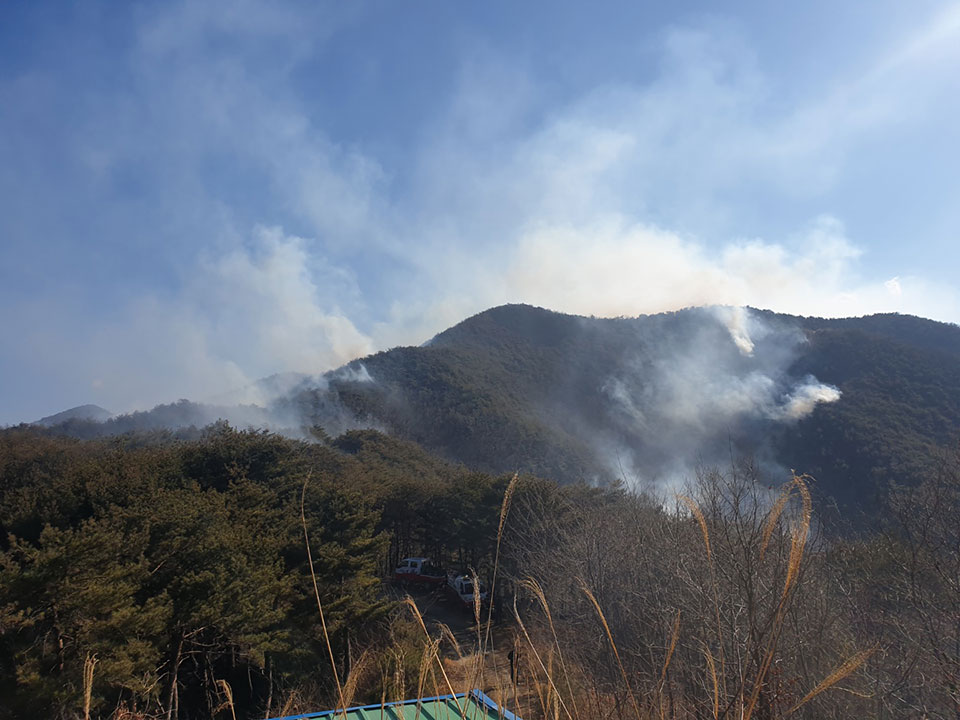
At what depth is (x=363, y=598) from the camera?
50.9 feet

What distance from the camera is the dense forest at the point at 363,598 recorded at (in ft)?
16.7

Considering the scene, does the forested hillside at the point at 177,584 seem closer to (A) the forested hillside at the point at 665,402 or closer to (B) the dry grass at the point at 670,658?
(B) the dry grass at the point at 670,658

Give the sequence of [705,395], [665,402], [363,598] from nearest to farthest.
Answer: [363,598]
[705,395]
[665,402]

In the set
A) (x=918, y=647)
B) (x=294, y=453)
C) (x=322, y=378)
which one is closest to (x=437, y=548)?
(x=294, y=453)

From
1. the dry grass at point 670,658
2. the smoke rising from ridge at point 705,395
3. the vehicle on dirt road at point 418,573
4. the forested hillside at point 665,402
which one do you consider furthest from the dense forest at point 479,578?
the smoke rising from ridge at point 705,395

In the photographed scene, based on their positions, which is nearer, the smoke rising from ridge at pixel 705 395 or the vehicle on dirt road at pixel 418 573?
the vehicle on dirt road at pixel 418 573

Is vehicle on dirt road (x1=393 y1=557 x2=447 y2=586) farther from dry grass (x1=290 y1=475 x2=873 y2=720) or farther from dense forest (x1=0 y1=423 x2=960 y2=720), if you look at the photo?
dry grass (x1=290 y1=475 x2=873 y2=720)

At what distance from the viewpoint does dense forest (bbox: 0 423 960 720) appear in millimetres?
5102

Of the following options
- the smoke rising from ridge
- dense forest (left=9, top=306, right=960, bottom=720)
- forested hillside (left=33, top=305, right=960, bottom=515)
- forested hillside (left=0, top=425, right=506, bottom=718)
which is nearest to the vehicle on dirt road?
dense forest (left=9, top=306, right=960, bottom=720)

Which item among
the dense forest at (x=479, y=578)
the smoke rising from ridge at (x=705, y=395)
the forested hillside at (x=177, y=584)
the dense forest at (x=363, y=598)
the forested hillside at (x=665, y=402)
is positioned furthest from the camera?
the smoke rising from ridge at (x=705, y=395)

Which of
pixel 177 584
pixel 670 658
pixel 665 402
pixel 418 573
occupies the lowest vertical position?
pixel 418 573

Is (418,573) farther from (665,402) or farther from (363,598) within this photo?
(665,402)

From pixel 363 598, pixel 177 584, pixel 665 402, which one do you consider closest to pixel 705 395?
pixel 665 402

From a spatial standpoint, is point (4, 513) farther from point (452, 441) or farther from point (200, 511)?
point (452, 441)
